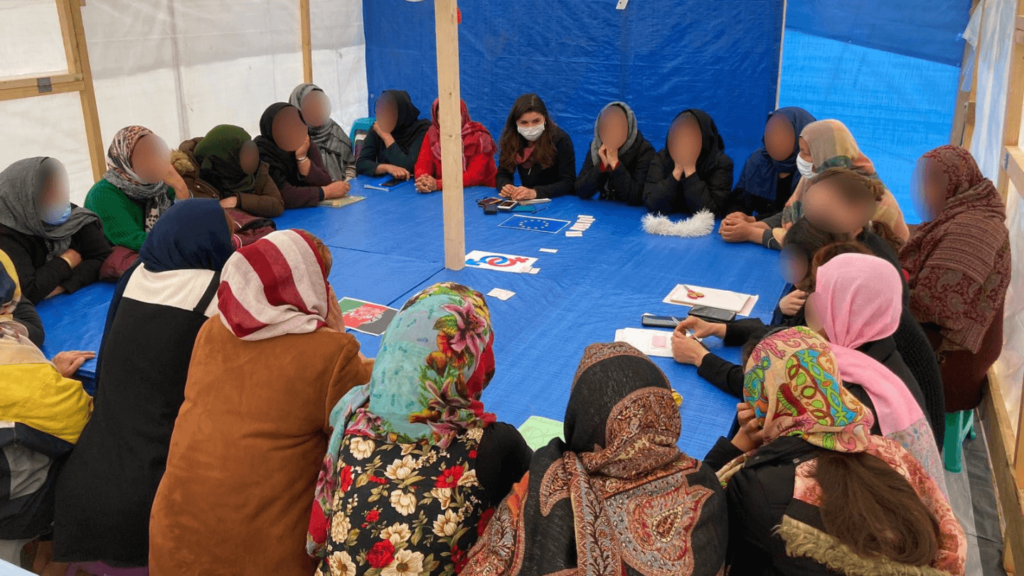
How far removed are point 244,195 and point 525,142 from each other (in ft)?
6.99

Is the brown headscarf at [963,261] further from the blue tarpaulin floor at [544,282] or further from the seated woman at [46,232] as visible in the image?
the seated woman at [46,232]

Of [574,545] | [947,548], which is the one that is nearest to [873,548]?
[947,548]

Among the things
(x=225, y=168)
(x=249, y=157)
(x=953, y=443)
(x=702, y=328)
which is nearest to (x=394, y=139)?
(x=249, y=157)

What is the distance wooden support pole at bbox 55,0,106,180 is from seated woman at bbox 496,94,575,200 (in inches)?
117

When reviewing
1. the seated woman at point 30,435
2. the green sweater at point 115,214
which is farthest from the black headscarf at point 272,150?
the seated woman at point 30,435

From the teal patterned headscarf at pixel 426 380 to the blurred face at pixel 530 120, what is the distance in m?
3.87

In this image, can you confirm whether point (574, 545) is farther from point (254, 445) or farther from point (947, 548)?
point (254, 445)

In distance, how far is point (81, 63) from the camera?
204 inches

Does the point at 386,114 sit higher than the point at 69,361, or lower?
higher

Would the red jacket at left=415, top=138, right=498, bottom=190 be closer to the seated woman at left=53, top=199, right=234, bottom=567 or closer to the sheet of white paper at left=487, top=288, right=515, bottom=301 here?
the sheet of white paper at left=487, top=288, right=515, bottom=301

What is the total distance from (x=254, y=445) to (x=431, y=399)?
1.89 ft

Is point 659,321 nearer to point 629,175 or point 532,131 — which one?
point 629,175

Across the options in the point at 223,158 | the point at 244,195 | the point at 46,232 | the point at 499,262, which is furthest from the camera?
the point at 244,195

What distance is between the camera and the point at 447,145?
3982 millimetres
